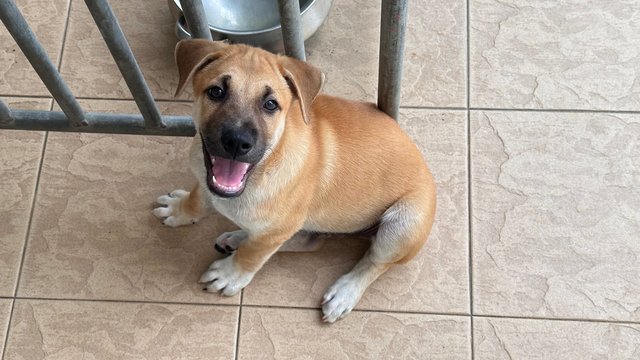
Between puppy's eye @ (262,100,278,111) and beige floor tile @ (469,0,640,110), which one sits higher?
puppy's eye @ (262,100,278,111)

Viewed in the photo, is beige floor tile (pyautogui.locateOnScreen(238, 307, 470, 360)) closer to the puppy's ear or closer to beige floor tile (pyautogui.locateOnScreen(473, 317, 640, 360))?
beige floor tile (pyautogui.locateOnScreen(473, 317, 640, 360))

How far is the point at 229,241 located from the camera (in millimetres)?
2691

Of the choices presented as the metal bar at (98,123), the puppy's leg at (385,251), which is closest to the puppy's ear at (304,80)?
the puppy's leg at (385,251)

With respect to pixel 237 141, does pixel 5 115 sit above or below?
below

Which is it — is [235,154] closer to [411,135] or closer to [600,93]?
[411,135]

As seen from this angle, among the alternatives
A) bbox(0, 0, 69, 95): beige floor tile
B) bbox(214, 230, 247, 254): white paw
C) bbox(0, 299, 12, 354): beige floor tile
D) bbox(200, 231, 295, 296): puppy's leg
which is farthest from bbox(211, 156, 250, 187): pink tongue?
bbox(0, 0, 69, 95): beige floor tile

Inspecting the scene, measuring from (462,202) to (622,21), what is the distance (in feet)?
3.70

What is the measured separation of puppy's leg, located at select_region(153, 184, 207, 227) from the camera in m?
2.67

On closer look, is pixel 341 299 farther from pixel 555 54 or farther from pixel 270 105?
pixel 555 54

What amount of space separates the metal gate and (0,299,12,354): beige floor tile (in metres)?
0.64

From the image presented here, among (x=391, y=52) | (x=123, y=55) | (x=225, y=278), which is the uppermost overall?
(x=123, y=55)

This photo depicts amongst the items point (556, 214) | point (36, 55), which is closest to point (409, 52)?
point (556, 214)

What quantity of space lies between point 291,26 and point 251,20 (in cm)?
79

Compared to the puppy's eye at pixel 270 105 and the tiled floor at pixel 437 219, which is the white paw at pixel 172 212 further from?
the puppy's eye at pixel 270 105
